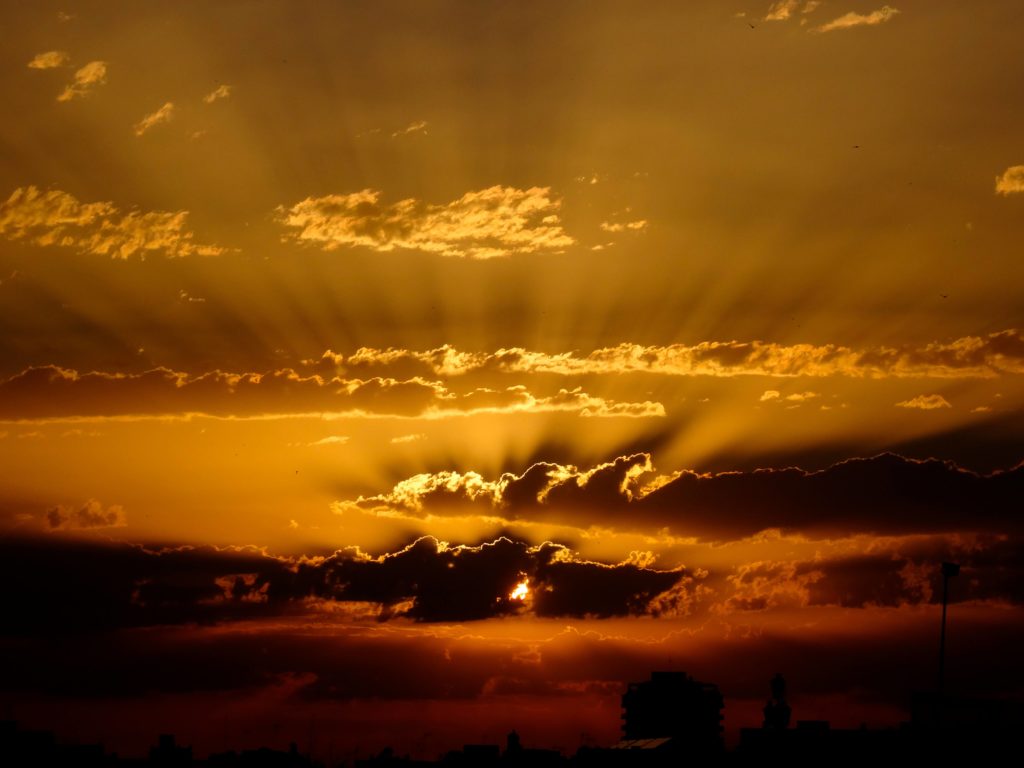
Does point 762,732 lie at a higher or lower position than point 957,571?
lower

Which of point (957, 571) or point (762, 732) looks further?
point (762, 732)

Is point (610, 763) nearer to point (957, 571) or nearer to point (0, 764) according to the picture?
point (957, 571)

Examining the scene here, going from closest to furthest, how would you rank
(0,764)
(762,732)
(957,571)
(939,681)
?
(957,571) < (939,681) < (762,732) < (0,764)

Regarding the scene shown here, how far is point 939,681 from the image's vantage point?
A: 134 metres

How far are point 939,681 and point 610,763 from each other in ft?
116

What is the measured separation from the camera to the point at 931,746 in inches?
4966

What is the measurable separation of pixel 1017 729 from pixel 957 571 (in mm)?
14715

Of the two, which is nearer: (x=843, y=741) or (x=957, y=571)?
(x=957, y=571)

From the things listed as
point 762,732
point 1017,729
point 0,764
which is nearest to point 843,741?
point 762,732

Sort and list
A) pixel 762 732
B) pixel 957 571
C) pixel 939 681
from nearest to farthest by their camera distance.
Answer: pixel 957 571, pixel 939 681, pixel 762 732

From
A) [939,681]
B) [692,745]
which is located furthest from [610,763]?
[939,681]

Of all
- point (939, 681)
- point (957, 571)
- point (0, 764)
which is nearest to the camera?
point (957, 571)

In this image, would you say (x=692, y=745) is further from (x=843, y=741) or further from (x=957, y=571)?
(x=957, y=571)

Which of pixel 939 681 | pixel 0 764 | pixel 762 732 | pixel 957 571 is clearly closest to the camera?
pixel 957 571
